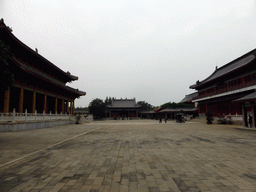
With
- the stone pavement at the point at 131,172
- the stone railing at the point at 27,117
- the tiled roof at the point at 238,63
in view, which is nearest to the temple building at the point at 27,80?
the stone railing at the point at 27,117

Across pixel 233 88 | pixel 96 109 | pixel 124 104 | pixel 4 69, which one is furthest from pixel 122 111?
pixel 4 69

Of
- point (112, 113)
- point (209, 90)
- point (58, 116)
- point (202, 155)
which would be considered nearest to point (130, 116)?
point (112, 113)

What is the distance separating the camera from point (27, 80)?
15.4 metres

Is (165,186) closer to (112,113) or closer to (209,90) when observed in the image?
(209,90)

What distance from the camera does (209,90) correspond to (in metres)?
30.4

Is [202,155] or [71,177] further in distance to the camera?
[202,155]

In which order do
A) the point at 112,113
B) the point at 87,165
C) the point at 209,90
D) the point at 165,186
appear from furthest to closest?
the point at 112,113
the point at 209,90
the point at 87,165
the point at 165,186

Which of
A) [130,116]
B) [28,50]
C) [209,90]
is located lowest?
[130,116]

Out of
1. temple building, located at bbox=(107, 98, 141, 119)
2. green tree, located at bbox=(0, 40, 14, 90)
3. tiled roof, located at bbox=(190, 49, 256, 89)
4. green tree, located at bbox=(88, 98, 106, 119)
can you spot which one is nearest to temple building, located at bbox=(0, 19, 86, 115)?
green tree, located at bbox=(0, 40, 14, 90)

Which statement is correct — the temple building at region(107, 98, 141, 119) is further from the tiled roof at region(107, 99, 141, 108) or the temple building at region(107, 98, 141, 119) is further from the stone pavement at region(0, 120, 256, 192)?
the stone pavement at region(0, 120, 256, 192)

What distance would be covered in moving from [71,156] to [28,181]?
1.68 m

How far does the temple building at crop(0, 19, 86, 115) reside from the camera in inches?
509

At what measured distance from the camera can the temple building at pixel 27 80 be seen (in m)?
12.9

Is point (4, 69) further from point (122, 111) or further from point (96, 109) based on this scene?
point (122, 111)
